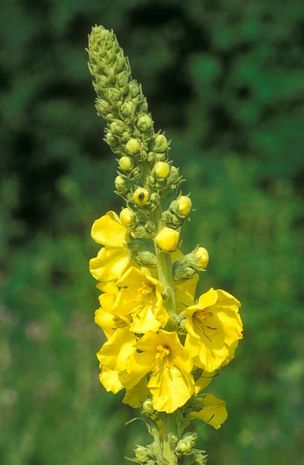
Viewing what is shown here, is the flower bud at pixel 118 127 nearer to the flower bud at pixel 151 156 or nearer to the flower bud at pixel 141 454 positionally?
the flower bud at pixel 151 156

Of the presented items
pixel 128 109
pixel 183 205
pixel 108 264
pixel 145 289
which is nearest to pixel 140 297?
pixel 145 289

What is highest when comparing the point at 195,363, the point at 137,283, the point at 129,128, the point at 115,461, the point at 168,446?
the point at 129,128

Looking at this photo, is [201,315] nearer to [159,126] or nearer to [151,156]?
[151,156]

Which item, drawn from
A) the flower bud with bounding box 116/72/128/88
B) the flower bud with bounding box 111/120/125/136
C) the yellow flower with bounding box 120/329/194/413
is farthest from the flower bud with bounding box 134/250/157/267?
the flower bud with bounding box 116/72/128/88

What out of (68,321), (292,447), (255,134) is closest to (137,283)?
(292,447)

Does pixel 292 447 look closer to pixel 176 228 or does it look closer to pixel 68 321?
pixel 68 321

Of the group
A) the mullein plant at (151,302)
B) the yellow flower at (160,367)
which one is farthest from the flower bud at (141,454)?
the yellow flower at (160,367)
